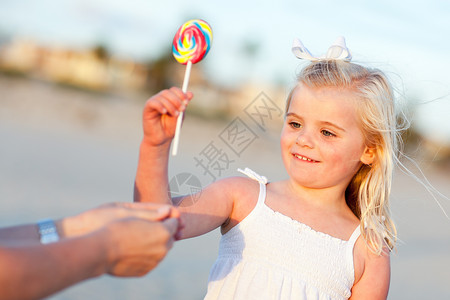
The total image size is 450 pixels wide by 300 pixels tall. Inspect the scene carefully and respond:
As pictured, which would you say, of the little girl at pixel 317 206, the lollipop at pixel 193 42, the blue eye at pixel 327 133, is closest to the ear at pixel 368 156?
the little girl at pixel 317 206

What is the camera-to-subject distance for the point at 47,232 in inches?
73.1

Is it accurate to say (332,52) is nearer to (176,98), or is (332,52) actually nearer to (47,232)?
(176,98)

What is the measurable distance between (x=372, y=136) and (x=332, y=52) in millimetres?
497

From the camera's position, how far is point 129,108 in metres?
18.8

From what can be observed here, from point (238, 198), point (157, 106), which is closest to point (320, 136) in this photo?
point (238, 198)

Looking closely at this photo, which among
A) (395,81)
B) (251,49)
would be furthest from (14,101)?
(395,81)

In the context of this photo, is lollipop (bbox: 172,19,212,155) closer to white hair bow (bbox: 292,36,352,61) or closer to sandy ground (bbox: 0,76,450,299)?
sandy ground (bbox: 0,76,450,299)

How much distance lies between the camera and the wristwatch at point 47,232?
1.82 m

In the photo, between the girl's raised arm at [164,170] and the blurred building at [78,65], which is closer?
the girl's raised arm at [164,170]

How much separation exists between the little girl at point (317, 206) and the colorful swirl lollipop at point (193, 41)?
53 centimetres

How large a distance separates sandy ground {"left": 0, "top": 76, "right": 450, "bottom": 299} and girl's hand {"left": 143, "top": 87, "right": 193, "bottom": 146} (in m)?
0.47

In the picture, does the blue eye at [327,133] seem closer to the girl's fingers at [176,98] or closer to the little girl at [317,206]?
the little girl at [317,206]

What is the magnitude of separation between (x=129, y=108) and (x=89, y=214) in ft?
56.3

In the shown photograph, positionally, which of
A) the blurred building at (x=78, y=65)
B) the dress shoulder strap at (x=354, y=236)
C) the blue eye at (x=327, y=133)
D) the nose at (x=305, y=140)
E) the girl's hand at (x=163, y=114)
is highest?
the girl's hand at (x=163, y=114)
